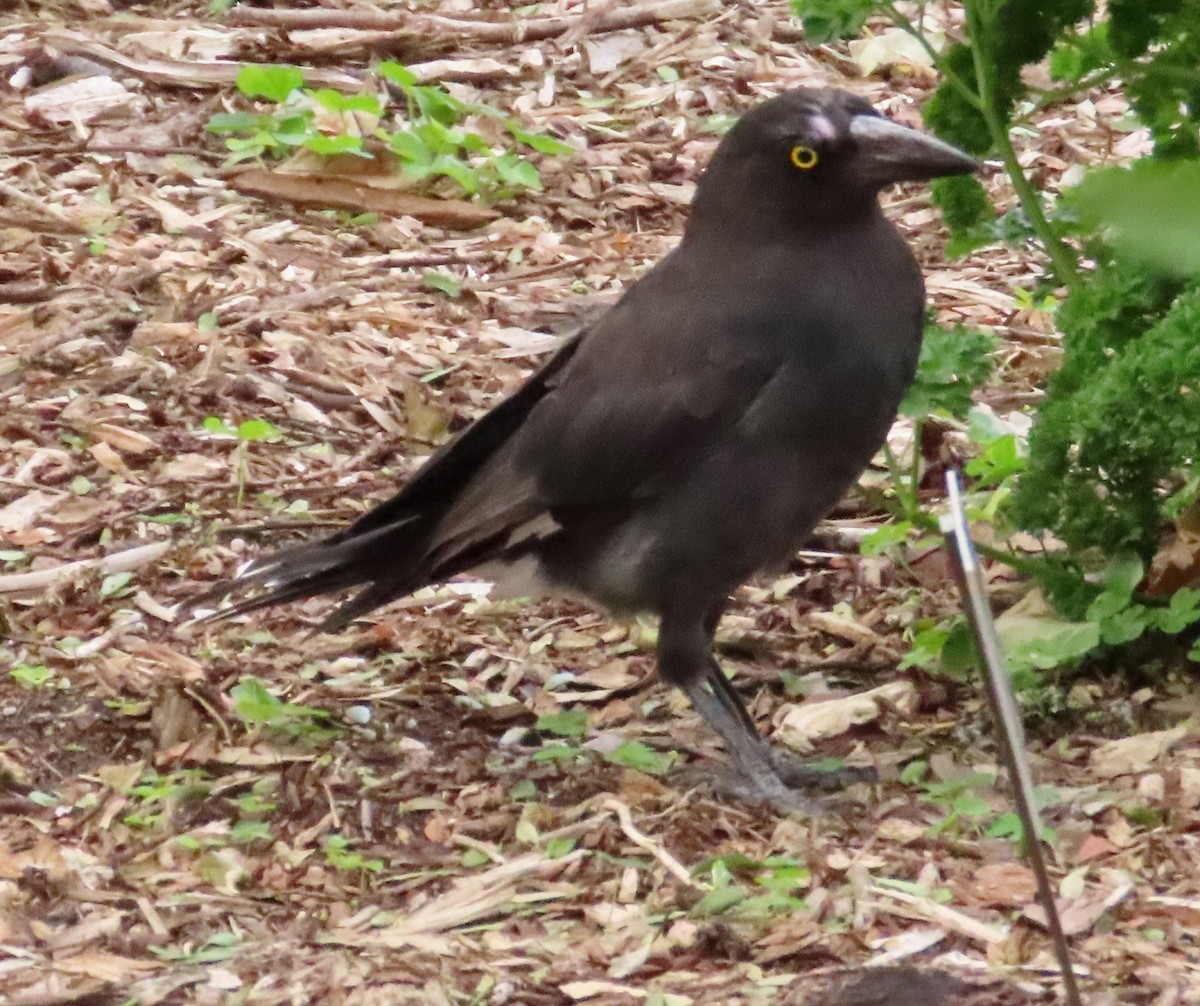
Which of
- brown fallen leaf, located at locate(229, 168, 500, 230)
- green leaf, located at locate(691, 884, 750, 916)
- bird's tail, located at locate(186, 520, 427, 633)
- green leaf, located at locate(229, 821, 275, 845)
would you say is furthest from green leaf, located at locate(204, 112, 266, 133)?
green leaf, located at locate(691, 884, 750, 916)

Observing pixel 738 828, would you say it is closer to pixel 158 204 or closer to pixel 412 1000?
pixel 412 1000

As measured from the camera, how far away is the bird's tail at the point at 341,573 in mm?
3734

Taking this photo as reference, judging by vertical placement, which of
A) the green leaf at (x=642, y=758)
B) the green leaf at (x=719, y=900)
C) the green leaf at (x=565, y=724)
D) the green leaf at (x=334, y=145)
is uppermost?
the green leaf at (x=334, y=145)

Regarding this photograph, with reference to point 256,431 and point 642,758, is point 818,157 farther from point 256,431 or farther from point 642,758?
point 256,431

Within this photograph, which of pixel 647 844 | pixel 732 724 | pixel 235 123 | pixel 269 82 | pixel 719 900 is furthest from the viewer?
pixel 235 123

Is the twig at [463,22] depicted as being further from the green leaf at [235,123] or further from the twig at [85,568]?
the twig at [85,568]

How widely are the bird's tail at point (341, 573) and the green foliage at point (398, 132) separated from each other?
7.15ft

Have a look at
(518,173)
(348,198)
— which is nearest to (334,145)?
(348,198)

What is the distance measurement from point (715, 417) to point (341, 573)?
34.4 inches

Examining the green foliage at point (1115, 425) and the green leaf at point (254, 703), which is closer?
the green foliage at point (1115, 425)

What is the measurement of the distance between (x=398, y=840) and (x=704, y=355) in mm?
1035

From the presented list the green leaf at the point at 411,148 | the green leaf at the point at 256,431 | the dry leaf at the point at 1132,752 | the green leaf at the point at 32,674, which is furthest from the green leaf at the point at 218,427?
the dry leaf at the point at 1132,752

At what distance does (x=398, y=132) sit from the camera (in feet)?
19.2

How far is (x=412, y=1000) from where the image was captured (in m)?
2.64
